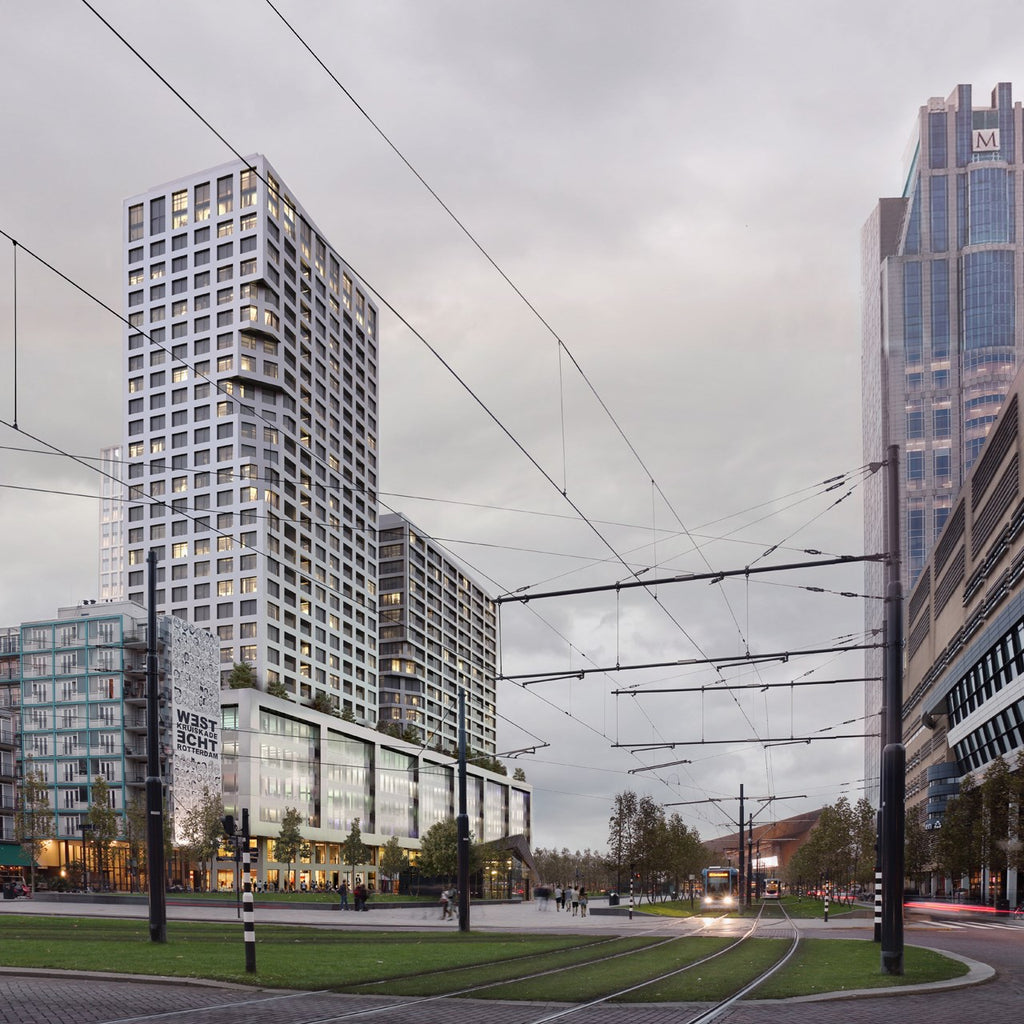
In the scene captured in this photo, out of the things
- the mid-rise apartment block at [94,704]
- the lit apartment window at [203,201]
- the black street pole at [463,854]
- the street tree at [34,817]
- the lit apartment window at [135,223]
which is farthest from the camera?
the lit apartment window at [135,223]

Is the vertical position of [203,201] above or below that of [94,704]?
above

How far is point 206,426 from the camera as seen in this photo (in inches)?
5098

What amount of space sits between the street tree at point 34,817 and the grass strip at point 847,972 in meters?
76.4

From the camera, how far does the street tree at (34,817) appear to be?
299ft

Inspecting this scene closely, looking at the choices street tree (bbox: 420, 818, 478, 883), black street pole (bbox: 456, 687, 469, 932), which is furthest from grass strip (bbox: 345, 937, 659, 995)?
street tree (bbox: 420, 818, 478, 883)

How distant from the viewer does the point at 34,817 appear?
299 ft

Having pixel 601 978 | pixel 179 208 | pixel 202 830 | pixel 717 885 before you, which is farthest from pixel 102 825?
pixel 179 208

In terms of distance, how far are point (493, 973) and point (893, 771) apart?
870 centimetres

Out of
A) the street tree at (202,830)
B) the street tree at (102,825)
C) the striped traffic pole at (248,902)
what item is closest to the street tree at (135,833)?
the street tree at (102,825)

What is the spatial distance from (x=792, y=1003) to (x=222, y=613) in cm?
11219

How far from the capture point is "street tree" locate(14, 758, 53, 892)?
91.2m

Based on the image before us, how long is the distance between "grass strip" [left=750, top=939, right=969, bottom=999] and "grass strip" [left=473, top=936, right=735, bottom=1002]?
8.37 ft

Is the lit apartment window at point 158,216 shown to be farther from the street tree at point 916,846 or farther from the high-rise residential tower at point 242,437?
the street tree at point 916,846

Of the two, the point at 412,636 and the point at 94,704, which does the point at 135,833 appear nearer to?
the point at 94,704
